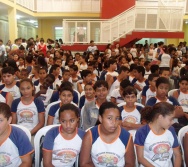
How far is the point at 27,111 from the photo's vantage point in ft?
10.4

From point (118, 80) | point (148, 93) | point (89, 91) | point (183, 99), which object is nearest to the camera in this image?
point (89, 91)

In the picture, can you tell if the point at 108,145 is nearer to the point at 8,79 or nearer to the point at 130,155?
the point at 130,155

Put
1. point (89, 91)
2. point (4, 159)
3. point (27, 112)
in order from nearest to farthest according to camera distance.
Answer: point (4, 159) → point (27, 112) → point (89, 91)

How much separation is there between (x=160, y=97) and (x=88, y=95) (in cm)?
100

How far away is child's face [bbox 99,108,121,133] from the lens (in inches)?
85.6

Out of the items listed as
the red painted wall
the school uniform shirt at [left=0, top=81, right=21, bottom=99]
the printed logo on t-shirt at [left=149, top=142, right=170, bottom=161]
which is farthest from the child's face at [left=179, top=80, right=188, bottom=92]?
→ the red painted wall

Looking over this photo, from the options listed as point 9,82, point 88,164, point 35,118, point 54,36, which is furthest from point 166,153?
point 54,36

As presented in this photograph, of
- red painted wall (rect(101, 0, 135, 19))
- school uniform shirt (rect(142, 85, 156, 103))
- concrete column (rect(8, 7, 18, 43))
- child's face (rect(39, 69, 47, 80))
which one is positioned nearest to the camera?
school uniform shirt (rect(142, 85, 156, 103))

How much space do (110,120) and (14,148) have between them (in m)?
0.82

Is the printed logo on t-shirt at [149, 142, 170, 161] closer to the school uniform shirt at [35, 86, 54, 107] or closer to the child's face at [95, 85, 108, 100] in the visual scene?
the child's face at [95, 85, 108, 100]

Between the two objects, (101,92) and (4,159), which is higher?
(101,92)

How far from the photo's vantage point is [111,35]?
12047 mm

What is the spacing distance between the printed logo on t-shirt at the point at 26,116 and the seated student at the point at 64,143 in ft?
3.13

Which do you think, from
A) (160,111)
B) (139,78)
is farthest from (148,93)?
(160,111)
